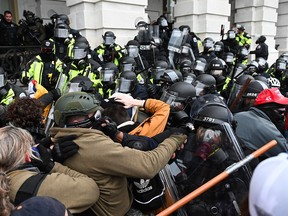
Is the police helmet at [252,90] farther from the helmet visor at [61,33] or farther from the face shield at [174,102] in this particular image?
the helmet visor at [61,33]

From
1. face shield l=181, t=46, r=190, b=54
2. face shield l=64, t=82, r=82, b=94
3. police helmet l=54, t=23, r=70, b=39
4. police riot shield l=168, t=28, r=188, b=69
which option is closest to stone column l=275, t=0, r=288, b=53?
police riot shield l=168, t=28, r=188, b=69

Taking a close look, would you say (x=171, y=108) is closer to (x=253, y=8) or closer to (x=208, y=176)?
(x=208, y=176)

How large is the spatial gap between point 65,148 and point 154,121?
913 millimetres

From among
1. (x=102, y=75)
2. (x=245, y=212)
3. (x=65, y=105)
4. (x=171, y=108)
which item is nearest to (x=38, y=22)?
(x=102, y=75)

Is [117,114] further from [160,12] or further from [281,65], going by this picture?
[160,12]

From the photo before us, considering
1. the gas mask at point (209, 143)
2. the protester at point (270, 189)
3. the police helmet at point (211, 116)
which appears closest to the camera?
the protester at point (270, 189)

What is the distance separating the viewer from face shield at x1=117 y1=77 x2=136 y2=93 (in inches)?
146

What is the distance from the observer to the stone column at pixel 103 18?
748cm

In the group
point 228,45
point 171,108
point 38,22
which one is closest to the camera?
point 171,108

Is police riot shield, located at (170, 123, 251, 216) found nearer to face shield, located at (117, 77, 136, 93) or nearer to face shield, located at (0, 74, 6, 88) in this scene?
face shield, located at (117, 77, 136, 93)

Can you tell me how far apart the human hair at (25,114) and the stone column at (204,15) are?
9.03 metres

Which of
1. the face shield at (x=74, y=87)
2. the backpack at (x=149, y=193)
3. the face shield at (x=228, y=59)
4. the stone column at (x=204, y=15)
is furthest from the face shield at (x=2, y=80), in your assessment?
the stone column at (x=204, y=15)

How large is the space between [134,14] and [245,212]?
753 cm

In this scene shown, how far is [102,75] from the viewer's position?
4496 mm
